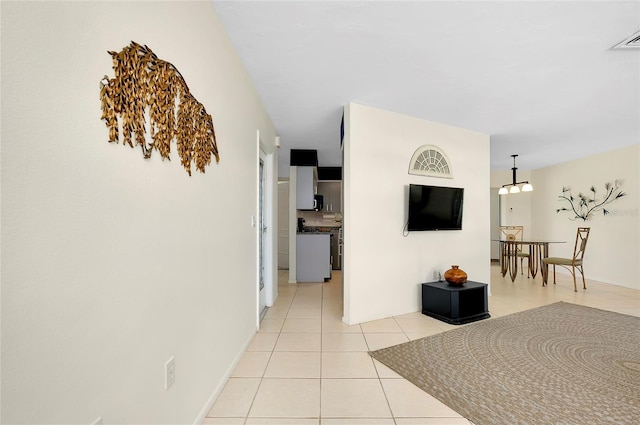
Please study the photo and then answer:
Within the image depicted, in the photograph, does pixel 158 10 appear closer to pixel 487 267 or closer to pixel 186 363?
pixel 186 363

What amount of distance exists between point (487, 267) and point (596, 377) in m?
2.46

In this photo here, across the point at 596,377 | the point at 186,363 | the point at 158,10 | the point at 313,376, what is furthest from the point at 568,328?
the point at 158,10

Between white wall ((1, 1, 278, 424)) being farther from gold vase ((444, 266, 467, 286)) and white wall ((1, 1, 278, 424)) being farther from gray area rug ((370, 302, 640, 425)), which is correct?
gold vase ((444, 266, 467, 286))

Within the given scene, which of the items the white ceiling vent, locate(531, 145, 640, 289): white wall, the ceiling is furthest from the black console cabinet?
locate(531, 145, 640, 289): white wall

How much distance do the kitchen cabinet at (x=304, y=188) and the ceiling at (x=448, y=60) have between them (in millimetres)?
1423

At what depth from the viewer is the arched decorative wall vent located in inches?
152

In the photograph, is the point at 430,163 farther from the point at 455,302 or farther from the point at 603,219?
the point at 603,219

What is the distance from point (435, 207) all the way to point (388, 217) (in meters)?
0.76

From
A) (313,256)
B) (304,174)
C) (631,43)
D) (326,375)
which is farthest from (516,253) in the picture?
(326,375)

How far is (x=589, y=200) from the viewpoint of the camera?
19.4 ft

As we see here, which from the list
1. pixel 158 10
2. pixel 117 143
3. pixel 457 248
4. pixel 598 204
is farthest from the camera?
pixel 598 204

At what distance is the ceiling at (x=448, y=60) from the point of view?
6.43 feet

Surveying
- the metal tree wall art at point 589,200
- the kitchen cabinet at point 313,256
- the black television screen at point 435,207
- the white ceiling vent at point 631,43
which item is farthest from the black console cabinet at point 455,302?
the metal tree wall art at point 589,200

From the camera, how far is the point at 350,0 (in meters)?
1.84
